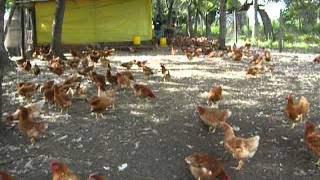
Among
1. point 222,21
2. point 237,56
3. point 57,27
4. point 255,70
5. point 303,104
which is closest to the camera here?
point 303,104

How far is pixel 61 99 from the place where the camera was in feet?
28.1

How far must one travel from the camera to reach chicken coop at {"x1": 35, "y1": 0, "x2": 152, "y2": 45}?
26.1 m

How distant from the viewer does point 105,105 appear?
27.1 ft

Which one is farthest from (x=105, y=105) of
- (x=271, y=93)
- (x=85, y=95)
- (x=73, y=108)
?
(x=271, y=93)

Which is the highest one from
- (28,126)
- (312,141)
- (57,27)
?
(57,27)

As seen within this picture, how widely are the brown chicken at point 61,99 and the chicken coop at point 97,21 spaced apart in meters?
17.8

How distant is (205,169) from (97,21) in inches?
845

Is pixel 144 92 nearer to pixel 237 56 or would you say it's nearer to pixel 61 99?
pixel 61 99

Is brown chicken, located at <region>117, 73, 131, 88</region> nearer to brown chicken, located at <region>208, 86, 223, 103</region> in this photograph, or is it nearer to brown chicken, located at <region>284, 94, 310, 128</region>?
brown chicken, located at <region>208, 86, 223, 103</region>

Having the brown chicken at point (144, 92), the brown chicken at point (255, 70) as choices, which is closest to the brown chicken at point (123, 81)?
the brown chicken at point (144, 92)

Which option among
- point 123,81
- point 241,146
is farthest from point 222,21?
point 241,146

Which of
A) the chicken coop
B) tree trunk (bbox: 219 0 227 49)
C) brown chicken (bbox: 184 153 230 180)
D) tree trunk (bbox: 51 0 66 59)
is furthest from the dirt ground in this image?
the chicken coop

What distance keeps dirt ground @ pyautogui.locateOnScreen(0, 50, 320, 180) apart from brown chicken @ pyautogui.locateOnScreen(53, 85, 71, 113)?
0.58ft

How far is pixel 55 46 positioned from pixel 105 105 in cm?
1007
